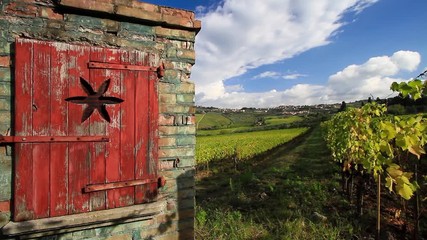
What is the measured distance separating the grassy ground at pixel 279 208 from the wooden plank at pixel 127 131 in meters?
2.45

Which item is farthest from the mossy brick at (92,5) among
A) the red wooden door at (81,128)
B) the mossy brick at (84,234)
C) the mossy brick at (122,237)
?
the mossy brick at (122,237)

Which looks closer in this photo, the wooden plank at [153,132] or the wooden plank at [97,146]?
the wooden plank at [97,146]

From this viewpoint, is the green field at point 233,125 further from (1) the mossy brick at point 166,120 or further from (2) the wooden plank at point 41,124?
(2) the wooden plank at point 41,124

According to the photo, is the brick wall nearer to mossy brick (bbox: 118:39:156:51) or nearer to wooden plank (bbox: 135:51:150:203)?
mossy brick (bbox: 118:39:156:51)

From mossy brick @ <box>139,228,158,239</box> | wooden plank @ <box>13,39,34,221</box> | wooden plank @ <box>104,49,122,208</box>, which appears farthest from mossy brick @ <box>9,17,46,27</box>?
mossy brick @ <box>139,228,158,239</box>

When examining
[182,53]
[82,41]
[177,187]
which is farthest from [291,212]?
[82,41]

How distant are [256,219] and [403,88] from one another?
205 inches

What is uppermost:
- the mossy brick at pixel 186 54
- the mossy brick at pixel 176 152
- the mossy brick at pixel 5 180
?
the mossy brick at pixel 186 54

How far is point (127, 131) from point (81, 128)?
423 millimetres

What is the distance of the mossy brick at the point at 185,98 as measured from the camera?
333cm

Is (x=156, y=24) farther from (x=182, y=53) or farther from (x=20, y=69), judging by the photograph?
(x=20, y=69)

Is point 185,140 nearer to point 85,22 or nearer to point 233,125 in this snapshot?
point 85,22

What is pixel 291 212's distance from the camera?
6750 mm

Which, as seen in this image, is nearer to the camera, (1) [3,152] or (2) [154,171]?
(1) [3,152]
